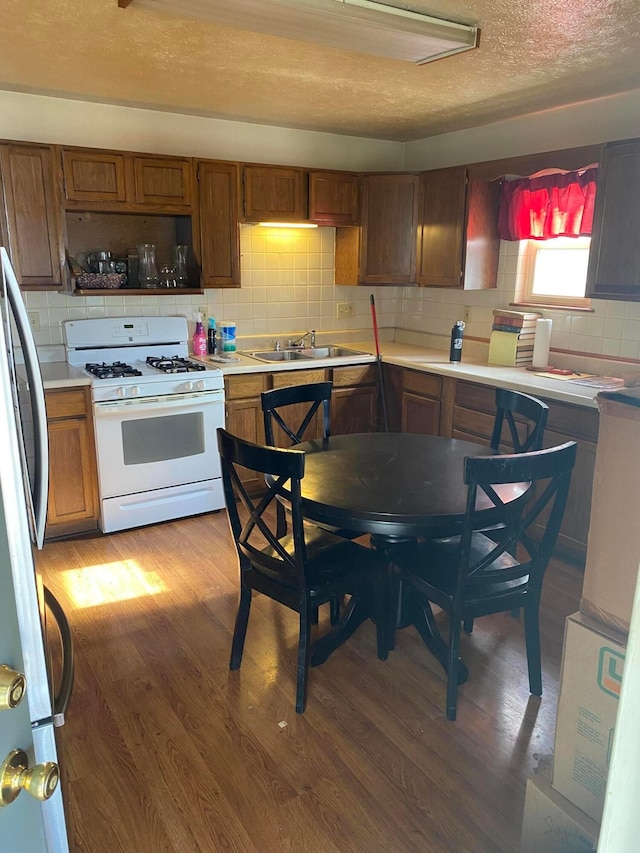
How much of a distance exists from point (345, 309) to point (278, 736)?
3421 millimetres

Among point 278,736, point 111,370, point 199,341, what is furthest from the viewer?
point 199,341

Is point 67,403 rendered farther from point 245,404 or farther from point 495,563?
point 495,563

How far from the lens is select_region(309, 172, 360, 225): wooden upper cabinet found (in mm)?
4258

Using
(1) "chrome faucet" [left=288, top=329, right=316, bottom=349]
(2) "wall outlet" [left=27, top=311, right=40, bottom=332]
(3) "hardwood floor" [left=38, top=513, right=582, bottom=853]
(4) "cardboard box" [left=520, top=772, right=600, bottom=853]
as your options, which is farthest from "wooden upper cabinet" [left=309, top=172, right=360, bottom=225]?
(4) "cardboard box" [left=520, top=772, right=600, bottom=853]

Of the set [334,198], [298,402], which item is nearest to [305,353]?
[334,198]

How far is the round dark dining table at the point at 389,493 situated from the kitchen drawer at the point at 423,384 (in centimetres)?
113

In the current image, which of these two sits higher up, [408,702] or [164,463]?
[164,463]

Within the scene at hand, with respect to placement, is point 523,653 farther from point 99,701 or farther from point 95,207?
point 95,207

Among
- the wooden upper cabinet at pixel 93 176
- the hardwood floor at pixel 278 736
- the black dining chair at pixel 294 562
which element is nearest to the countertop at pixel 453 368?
the hardwood floor at pixel 278 736

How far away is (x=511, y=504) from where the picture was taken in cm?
213

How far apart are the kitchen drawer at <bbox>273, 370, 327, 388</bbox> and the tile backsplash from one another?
60 cm

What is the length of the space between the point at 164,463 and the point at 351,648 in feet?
5.54

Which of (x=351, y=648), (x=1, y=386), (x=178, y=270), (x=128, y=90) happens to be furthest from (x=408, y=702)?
(x=128, y=90)

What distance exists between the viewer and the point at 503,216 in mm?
4012
